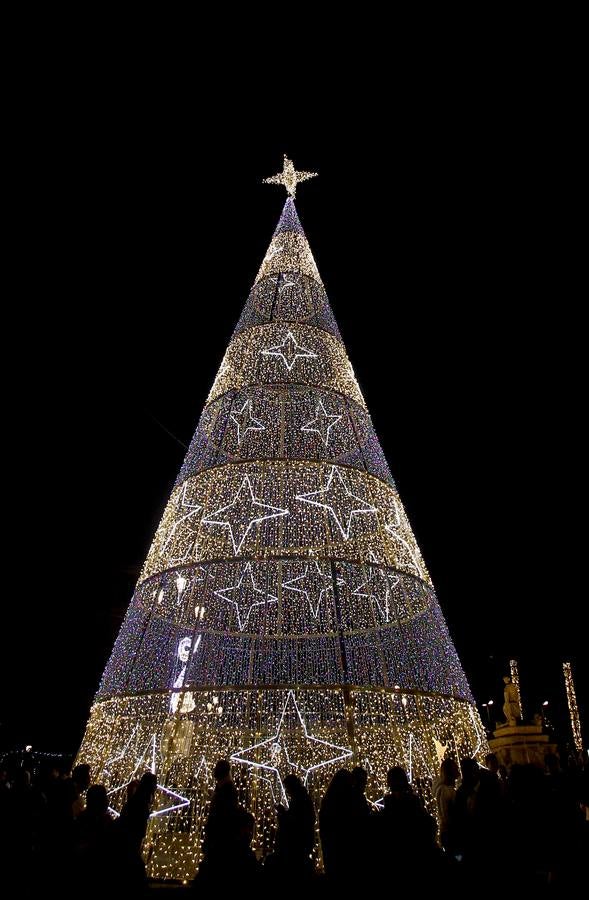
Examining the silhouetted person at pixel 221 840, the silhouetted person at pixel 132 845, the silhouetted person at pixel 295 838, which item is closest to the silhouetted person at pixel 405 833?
the silhouetted person at pixel 295 838

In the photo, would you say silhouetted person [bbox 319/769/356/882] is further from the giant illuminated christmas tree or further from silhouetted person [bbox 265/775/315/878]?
the giant illuminated christmas tree

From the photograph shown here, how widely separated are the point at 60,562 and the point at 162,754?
1469cm

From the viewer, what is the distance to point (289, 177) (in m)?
10.7

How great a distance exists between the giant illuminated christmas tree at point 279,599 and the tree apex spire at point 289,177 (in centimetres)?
220

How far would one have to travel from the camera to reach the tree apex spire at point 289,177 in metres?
10.7

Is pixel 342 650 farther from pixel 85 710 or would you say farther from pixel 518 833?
pixel 85 710

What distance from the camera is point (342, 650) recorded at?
22.1 feet

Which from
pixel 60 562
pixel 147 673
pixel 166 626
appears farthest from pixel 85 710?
pixel 147 673

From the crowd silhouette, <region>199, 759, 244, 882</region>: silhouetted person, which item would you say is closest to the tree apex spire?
the crowd silhouette

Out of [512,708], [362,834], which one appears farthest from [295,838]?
[512,708]

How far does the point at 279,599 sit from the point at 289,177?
7.23 meters

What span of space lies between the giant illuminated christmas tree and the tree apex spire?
2.20m

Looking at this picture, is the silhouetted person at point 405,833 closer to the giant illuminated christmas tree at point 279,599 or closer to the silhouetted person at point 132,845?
the silhouetted person at point 132,845

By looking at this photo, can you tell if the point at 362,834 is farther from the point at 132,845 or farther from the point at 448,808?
the point at 448,808
